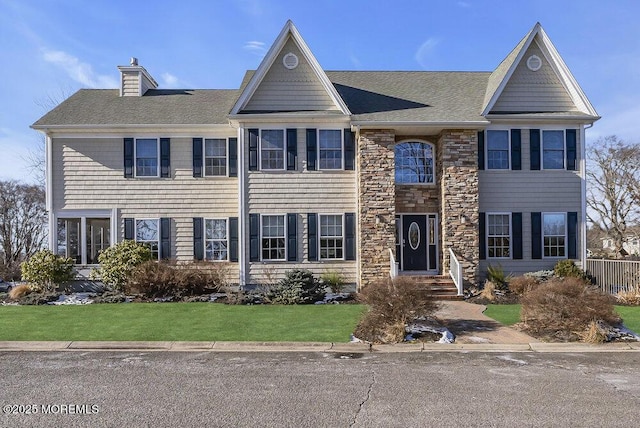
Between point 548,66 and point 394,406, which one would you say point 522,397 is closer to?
point 394,406

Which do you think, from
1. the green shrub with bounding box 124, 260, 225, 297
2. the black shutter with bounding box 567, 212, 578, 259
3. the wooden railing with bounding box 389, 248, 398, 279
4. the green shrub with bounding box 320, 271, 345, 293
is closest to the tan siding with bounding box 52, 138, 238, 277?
the green shrub with bounding box 124, 260, 225, 297

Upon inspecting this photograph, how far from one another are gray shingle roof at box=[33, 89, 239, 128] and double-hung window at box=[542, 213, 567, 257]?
1221cm

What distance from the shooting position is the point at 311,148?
17.0m

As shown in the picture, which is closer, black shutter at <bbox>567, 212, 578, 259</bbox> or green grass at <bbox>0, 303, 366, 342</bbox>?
green grass at <bbox>0, 303, 366, 342</bbox>

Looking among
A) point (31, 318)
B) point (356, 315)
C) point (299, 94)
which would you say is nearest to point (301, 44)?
point (299, 94)

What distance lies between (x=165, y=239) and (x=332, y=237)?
5.98 metres

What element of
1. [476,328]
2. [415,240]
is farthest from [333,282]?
[476,328]

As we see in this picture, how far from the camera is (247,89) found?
661 inches

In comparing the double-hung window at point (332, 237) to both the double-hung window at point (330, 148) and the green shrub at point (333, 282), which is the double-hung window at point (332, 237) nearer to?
the green shrub at point (333, 282)

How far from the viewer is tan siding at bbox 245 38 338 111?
1705cm

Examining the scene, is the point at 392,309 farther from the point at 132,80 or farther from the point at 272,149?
A: the point at 132,80

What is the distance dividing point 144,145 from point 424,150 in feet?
33.3

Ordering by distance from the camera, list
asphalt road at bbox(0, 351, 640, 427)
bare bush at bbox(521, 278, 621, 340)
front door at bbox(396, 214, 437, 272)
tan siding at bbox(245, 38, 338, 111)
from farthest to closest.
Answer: front door at bbox(396, 214, 437, 272) < tan siding at bbox(245, 38, 338, 111) < bare bush at bbox(521, 278, 621, 340) < asphalt road at bbox(0, 351, 640, 427)

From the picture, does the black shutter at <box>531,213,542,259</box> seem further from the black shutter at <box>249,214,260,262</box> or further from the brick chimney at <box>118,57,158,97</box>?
the brick chimney at <box>118,57,158,97</box>
